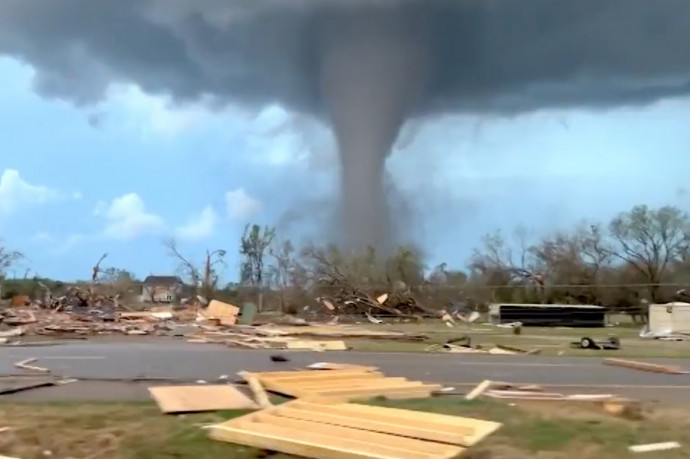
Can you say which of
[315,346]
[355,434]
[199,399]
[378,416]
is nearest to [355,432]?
[355,434]

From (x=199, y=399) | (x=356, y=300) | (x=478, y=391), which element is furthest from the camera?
(x=356, y=300)

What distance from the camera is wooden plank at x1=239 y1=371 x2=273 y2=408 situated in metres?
8.97

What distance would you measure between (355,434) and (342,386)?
3.49 metres

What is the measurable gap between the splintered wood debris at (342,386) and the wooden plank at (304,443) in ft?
7.45

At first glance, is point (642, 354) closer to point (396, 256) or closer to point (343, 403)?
point (343, 403)

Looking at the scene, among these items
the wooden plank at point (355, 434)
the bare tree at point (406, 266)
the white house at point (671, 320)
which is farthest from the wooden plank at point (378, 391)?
the bare tree at point (406, 266)

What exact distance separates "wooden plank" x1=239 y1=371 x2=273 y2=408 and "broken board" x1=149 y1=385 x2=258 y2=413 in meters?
0.10

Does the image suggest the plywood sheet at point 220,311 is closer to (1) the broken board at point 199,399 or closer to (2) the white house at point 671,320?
(2) the white house at point 671,320

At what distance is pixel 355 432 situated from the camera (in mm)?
6996

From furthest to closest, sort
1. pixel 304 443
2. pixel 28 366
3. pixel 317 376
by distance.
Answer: pixel 28 366
pixel 317 376
pixel 304 443

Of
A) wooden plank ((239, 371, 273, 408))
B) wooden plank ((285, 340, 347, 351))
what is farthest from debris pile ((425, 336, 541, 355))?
wooden plank ((239, 371, 273, 408))

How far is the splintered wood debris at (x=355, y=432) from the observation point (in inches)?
249

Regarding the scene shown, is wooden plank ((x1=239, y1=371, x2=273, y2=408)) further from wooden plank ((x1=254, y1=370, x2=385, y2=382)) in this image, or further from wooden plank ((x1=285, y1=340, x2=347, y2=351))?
wooden plank ((x1=285, y1=340, x2=347, y2=351))

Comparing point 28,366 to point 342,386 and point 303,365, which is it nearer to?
point 303,365
